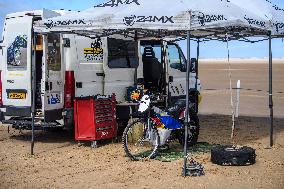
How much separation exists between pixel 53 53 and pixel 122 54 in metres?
2.02

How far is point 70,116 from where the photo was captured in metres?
10.6

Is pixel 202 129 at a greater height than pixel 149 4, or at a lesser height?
lesser

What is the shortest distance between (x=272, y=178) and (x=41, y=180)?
3.72 meters

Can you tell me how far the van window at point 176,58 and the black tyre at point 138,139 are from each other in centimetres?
397

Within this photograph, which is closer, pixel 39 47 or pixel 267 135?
pixel 39 47

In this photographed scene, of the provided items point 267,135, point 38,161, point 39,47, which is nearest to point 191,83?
point 267,135

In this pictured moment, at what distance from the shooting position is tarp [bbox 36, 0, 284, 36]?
26.2 feet

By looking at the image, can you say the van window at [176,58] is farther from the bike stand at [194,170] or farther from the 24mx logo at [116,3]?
the bike stand at [194,170]

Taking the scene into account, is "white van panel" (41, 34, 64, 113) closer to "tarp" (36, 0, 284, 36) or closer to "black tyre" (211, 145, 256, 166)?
"tarp" (36, 0, 284, 36)

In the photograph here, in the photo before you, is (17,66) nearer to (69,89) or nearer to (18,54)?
(18,54)

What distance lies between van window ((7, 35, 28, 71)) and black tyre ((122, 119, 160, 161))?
124 inches

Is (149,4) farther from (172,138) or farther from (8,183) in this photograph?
(8,183)

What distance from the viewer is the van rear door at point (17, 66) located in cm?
1071

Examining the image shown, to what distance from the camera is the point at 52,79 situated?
1038 cm
